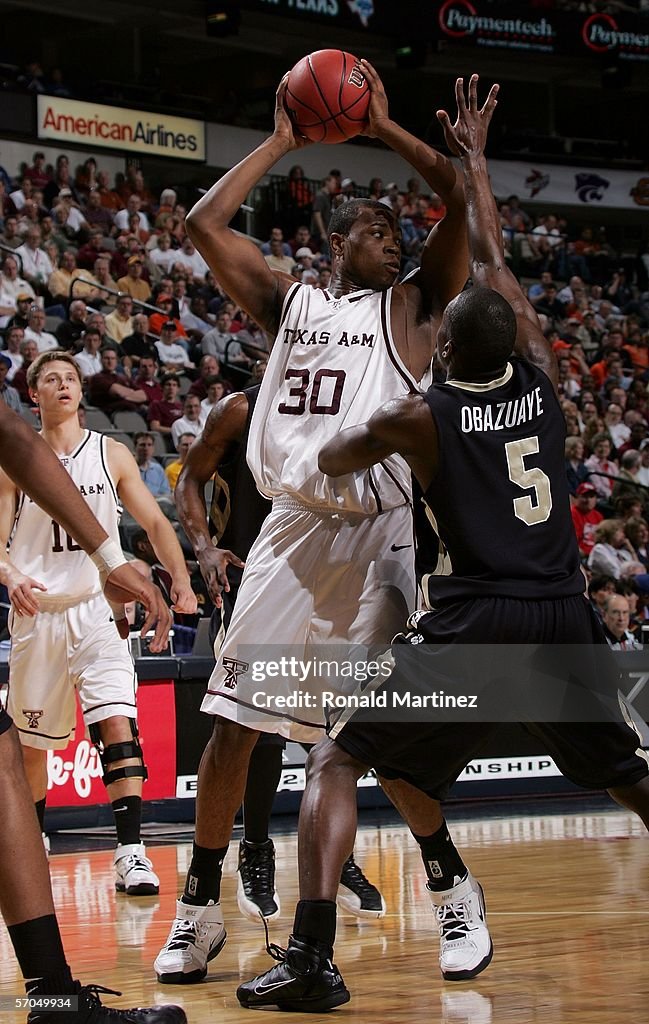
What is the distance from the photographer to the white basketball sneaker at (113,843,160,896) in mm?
5531

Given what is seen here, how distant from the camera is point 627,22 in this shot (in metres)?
24.4

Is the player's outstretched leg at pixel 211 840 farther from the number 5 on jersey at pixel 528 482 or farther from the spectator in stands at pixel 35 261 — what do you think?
the spectator in stands at pixel 35 261

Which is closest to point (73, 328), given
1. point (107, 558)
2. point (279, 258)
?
point (279, 258)

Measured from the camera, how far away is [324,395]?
4.02m

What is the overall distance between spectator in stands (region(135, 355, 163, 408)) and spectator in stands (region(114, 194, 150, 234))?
3.84 m

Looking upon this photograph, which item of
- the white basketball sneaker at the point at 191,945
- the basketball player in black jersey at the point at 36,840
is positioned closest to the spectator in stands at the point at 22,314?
the white basketball sneaker at the point at 191,945

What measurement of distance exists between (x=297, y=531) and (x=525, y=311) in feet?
3.05

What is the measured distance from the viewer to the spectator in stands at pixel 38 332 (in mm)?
12586

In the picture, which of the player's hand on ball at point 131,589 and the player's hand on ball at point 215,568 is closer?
the player's hand on ball at point 131,589

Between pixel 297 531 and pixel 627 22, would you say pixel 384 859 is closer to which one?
pixel 297 531

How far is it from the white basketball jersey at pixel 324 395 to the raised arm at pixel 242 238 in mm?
70

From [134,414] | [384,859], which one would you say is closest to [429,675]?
[384,859]

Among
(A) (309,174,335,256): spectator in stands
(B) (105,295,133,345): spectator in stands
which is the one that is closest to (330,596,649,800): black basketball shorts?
(B) (105,295,133,345): spectator in stands

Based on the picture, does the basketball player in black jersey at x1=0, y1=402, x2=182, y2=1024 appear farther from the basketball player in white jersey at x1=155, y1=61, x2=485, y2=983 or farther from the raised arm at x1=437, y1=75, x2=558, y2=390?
the raised arm at x1=437, y1=75, x2=558, y2=390
